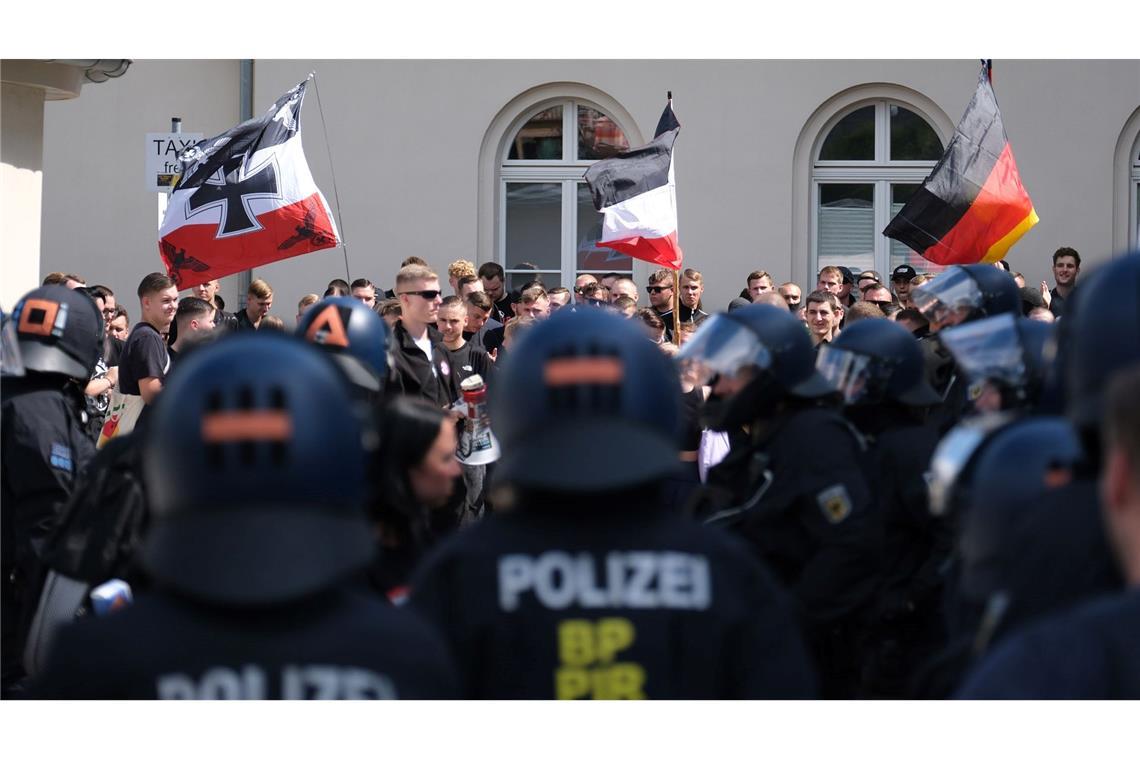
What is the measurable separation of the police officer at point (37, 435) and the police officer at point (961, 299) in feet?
10.2

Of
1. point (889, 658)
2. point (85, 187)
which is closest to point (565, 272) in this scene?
A: point (85, 187)

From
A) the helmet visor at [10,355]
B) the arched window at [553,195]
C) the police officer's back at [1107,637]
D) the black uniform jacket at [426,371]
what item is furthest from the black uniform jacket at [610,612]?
the arched window at [553,195]

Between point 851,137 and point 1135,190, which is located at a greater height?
point 851,137

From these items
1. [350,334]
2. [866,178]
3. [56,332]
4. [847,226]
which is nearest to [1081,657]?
[350,334]

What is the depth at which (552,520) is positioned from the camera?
2.31 meters

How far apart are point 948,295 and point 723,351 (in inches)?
59.3

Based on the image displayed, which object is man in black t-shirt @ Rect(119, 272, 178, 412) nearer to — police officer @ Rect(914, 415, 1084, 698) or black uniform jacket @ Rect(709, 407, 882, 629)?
black uniform jacket @ Rect(709, 407, 882, 629)

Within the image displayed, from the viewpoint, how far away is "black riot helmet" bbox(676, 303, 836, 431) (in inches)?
175

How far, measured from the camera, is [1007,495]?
2.41 m

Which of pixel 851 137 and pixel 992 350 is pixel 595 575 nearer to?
pixel 992 350

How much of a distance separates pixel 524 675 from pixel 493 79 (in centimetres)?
1356

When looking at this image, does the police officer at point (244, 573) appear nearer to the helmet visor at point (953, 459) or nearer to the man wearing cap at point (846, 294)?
the helmet visor at point (953, 459)

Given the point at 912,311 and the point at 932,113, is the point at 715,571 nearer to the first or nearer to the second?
the point at 912,311

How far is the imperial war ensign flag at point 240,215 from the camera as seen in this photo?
859cm
